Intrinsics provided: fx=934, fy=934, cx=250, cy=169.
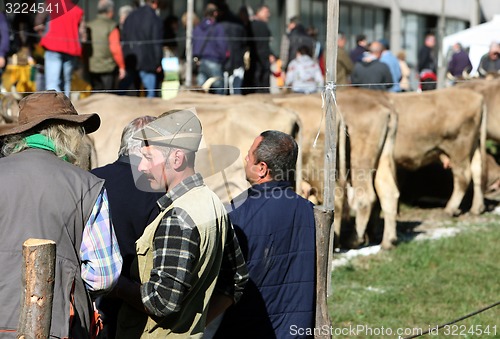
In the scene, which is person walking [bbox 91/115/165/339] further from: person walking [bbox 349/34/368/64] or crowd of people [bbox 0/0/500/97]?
person walking [bbox 349/34/368/64]

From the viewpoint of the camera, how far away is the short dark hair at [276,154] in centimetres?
475

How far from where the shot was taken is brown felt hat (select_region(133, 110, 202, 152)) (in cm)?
415

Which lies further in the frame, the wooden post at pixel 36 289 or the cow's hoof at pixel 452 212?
the cow's hoof at pixel 452 212

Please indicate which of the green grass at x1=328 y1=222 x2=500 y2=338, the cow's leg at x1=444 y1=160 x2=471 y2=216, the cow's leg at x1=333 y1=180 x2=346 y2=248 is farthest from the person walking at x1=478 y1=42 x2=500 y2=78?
the cow's leg at x1=333 y1=180 x2=346 y2=248

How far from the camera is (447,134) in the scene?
508 inches

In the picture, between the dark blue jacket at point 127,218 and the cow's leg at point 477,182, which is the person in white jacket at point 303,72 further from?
the dark blue jacket at point 127,218

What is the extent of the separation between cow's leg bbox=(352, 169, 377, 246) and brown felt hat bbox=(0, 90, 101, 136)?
7.22 meters

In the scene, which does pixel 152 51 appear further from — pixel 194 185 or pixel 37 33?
pixel 194 185

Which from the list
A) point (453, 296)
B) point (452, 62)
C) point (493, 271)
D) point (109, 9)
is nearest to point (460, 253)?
point (493, 271)

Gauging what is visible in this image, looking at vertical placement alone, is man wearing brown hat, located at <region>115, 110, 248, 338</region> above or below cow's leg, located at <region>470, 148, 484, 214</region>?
above

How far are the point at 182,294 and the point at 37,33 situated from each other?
9.67 metres

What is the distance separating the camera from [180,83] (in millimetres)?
14750

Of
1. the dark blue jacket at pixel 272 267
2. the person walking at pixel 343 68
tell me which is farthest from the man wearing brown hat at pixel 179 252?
the person walking at pixel 343 68

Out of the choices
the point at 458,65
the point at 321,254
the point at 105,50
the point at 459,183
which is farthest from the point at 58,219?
the point at 458,65
